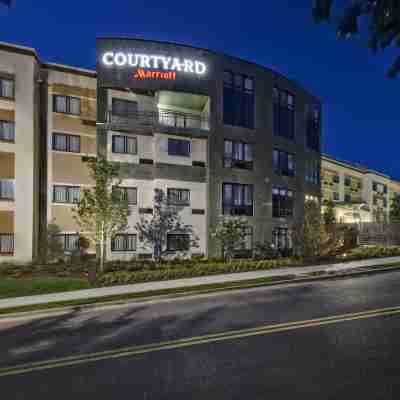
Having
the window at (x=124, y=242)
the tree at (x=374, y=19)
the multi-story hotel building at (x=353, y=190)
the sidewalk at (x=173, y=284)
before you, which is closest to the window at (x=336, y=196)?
the multi-story hotel building at (x=353, y=190)

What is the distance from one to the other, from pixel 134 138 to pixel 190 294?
14941 mm

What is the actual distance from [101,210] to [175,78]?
12253 mm

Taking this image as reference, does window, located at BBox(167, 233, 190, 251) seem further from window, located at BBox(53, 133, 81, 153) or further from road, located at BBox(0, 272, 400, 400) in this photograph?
road, located at BBox(0, 272, 400, 400)

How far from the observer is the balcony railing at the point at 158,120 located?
942 inches

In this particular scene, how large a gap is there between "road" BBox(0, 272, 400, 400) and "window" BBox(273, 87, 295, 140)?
2103 centimetres

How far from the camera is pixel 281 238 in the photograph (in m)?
28.6

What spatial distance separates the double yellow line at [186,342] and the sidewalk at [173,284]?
6.12 metres

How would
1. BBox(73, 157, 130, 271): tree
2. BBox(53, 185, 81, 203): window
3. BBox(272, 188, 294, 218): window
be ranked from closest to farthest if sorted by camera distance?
BBox(73, 157, 130, 271): tree < BBox(53, 185, 81, 203): window < BBox(272, 188, 294, 218): window

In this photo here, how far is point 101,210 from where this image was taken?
18.4 meters

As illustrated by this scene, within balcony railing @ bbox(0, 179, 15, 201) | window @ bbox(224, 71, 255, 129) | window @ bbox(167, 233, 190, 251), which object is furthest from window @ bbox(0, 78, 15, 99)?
window @ bbox(224, 71, 255, 129)

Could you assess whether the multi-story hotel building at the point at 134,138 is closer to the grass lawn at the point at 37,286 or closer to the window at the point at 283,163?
the window at the point at 283,163

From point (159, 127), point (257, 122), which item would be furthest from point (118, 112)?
point (257, 122)

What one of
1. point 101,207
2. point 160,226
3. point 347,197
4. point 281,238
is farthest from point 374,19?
point 347,197

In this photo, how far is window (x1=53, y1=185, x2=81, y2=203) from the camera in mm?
23578
